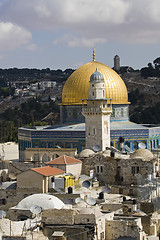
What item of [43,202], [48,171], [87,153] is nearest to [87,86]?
[87,153]

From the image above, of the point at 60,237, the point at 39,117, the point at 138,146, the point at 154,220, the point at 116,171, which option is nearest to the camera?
the point at 60,237

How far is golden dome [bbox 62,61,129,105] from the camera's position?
124 feet

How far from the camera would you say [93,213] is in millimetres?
17266

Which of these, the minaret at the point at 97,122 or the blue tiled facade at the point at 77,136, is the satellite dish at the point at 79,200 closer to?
the minaret at the point at 97,122

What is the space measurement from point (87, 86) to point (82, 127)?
2556mm

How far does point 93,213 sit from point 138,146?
56.9 feet

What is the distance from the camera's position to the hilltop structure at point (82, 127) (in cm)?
3544

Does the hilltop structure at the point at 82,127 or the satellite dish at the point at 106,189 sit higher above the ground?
the hilltop structure at the point at 82,127

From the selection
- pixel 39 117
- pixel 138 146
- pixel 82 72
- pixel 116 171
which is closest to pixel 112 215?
pixel 116 171

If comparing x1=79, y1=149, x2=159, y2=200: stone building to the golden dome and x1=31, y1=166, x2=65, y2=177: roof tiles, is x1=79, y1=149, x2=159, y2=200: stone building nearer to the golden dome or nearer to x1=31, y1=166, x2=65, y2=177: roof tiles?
x1=31, y1=166, x2=65, y2=177: roof tiles

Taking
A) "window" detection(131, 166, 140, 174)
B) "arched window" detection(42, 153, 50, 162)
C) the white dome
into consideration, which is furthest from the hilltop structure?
the white dome

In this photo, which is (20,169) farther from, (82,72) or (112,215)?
(112,215)

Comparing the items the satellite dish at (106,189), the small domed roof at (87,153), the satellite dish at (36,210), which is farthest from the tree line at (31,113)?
the satellite dish at (36,210)

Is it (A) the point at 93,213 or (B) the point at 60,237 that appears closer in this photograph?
(B) the point at 60,237
